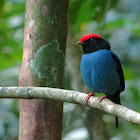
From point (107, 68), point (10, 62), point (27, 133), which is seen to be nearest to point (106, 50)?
point (107, 68)

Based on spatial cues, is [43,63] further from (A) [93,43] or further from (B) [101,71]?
(A) [93,43]

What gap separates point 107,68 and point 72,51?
1224 mm

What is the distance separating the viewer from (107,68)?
3.49m

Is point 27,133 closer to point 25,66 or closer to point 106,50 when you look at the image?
point 25,66

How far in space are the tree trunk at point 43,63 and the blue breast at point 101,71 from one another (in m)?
0.53

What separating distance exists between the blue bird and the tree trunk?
1.76ft

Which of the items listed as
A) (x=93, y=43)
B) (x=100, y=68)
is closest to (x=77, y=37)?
(x=93, y=43)

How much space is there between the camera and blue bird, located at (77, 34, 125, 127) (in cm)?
349

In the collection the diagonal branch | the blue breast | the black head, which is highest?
the black head

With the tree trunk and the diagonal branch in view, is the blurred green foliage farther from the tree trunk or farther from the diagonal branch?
the diagonal branch

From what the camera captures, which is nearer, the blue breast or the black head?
the blue breast

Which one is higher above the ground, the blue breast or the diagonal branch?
the blue breast

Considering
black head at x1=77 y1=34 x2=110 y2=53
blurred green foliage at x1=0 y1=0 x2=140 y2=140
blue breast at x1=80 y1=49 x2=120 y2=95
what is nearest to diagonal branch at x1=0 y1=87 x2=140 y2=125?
blue breast at x1=80 y1=49 x2=120 y2=95

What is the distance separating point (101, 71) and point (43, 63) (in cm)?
77
